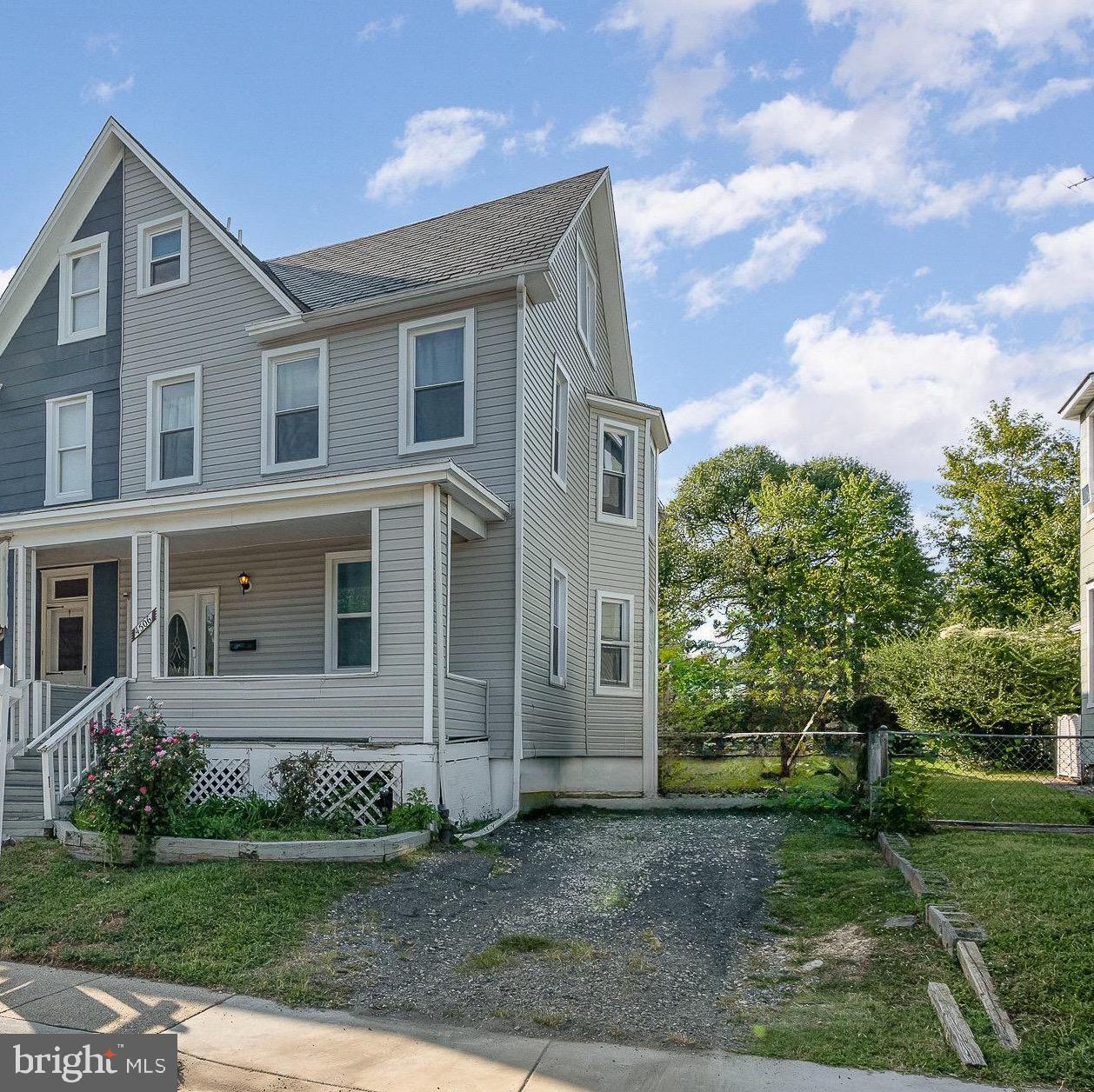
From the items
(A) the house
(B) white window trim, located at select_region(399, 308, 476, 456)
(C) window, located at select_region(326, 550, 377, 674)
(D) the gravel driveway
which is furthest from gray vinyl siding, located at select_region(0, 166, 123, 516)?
(D) the gravel driveway

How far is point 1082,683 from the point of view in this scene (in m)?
16.2

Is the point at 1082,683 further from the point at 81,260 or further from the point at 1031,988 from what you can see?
the point at 81,260

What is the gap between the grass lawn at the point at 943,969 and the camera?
14.9 feet

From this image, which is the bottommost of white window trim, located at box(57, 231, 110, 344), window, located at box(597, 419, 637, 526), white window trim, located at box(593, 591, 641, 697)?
white window trim, located at box(593, 591, 641, 697)

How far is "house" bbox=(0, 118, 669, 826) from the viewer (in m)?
10.3

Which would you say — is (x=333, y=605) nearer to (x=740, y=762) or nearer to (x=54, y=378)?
(x=54, y=378)

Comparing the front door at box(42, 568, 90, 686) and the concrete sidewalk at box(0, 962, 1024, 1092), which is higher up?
the front door at box(42, 568, 90, 686)

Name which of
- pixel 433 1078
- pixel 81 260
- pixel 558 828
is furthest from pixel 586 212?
pixel 433 1078

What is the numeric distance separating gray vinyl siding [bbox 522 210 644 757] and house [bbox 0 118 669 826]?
6 centimetres

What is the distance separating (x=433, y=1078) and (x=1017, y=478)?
2772 cm

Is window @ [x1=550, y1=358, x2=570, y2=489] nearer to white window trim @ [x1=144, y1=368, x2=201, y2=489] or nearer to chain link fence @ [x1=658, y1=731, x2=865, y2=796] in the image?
chain link fence @ [x1=658, y1=731, x2=865, y2=796]

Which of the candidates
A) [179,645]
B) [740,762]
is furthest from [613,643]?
[179,645]

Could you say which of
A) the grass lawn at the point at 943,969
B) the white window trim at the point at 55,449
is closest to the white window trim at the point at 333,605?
the white window trim at the point at 55,449

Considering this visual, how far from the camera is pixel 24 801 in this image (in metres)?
9.89
